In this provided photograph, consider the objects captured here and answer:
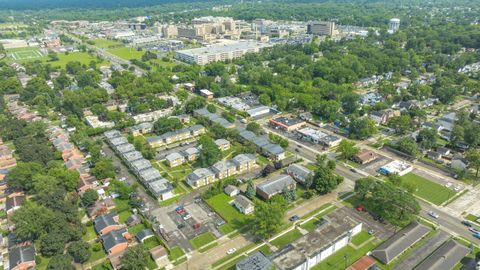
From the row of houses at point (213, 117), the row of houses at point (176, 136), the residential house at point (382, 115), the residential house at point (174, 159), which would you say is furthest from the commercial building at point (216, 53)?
the residential house at point (174, 159)

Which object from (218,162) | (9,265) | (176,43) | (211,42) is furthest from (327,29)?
(9,265)

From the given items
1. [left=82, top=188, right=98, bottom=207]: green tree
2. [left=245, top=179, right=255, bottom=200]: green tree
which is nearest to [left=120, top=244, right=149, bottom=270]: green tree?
[left=82, top=188, right=98, bottom=207]: green tree

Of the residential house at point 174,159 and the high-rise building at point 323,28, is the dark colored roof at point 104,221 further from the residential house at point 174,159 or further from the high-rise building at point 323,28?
the high-rise building at point 323,28

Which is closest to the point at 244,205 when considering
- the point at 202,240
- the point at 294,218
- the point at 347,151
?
the point at 294,218

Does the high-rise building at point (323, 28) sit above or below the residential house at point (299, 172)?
above

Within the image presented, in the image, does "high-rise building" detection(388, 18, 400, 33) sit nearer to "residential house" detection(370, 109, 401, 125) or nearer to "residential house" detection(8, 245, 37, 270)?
"residential house" detection(370, 109, 401, 125)

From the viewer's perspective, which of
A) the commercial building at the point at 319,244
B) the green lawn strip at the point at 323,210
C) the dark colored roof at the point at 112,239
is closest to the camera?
the commercial building at the point at 319,244
